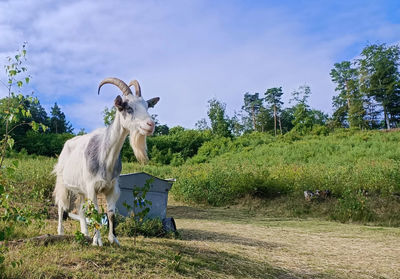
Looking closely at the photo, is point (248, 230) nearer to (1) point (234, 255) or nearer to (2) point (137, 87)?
(1) point (234, 255)

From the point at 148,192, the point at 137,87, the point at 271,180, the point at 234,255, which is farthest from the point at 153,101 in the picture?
the point at 271,180

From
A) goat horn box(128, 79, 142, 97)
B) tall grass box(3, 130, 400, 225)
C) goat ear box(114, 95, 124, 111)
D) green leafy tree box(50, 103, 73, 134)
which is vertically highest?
green leafy tree box(50, 103, 73, 134)

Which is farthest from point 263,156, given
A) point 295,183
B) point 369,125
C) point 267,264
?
point 369,125

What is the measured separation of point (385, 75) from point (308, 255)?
3949 centimetres

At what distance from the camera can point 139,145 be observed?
3.70m

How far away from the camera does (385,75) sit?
38.9 metres

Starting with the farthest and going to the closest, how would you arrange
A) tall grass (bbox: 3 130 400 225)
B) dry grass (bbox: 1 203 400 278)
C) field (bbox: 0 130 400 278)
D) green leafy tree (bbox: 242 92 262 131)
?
1. green leafy tree (bbox: 242 92 262 131)
2. tall grass (bbox: 3 130 400 225)
3. field (bbox: 0 130 400 278)
4. dry grass (bbox: 1 203 400 278)

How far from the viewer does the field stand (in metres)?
3.28

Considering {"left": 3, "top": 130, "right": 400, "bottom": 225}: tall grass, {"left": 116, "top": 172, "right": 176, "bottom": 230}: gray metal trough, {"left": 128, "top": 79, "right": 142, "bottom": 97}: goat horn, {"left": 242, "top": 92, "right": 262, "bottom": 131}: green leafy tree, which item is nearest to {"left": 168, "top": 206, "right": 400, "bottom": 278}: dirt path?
{"left": 116, "top": 172, "right": 176, "bottom": 230}: gray metal trough

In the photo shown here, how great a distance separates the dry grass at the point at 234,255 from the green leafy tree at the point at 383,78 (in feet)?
111

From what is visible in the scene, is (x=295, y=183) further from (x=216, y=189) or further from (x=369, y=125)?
(x=369, y=125)

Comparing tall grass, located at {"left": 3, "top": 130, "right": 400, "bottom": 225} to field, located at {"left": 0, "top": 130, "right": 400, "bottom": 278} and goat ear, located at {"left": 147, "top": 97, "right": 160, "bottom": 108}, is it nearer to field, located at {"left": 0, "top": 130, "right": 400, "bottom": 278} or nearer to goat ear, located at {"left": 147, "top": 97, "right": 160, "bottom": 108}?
field, located at {"left": 0, "top": 130, "right": 400, "bottom": 278}

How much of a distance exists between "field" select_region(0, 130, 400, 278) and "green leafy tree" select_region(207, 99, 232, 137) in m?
15.5

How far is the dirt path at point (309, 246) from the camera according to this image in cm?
450
